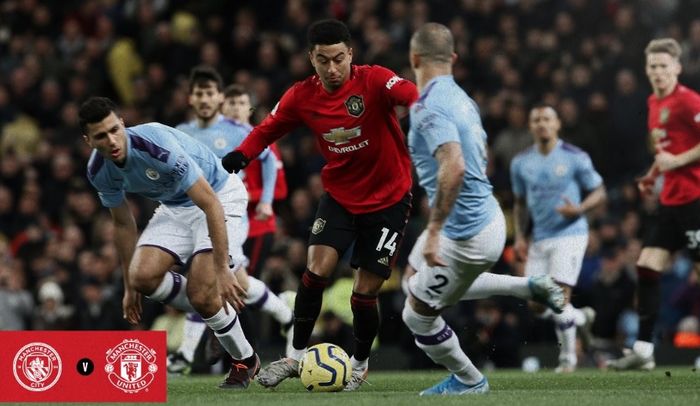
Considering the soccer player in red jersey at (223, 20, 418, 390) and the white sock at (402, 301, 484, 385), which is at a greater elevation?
the soccer player in red jersey at (223, 20, 418, 390)

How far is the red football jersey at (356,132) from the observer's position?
8852 mm

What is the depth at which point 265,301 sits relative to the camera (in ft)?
36.8

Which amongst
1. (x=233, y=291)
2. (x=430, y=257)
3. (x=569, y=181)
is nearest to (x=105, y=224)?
(x=569, y=181)

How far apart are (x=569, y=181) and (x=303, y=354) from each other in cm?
437

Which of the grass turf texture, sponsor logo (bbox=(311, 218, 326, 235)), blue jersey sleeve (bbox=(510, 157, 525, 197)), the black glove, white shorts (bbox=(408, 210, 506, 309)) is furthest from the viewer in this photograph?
blue jersey sleeve (bbox=(510, 157, 525, 197))

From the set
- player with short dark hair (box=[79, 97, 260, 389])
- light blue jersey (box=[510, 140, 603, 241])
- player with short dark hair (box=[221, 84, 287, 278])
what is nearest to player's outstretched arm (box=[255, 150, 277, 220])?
player with short dark hair (box=[221, 84, 287, 278])

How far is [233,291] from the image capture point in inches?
318

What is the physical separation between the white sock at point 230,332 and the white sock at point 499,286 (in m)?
1.52

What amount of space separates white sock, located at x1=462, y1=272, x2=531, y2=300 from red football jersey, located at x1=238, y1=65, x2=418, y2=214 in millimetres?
838

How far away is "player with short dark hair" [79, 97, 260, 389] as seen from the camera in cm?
820

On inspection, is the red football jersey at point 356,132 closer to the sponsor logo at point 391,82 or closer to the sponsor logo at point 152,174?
the sponsor logo at point 391,82

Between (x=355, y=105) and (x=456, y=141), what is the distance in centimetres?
150

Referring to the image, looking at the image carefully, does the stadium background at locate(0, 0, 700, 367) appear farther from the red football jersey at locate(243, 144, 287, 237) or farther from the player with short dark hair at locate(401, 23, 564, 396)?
the player with short dark hair at locate(401, 23, 564, 396)

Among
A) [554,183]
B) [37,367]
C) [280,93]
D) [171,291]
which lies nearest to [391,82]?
[171,291]
